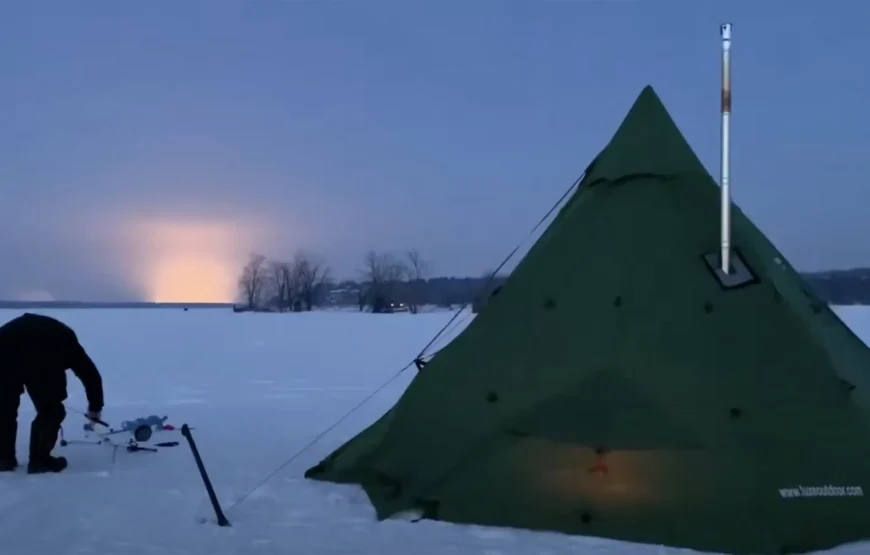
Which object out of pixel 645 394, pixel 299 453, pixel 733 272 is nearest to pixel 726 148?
pixel 733 272

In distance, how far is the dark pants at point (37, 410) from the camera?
677 centimetres

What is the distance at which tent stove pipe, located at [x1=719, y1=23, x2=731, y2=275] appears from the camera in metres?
5.56

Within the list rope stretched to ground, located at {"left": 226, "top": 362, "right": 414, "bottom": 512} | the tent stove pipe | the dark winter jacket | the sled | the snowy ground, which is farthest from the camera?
the sled

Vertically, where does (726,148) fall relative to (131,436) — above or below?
above

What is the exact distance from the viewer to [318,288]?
105 m

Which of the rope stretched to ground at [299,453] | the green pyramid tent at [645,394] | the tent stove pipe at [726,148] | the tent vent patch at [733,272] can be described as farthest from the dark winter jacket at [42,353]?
the tent stove pipe at [726,148]

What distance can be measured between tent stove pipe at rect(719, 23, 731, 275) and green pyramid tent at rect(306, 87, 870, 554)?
155 millimetres

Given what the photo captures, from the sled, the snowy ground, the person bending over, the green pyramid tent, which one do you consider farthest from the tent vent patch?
the sled

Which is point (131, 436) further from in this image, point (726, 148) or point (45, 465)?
point (726, 148)

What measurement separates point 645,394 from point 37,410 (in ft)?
16.8

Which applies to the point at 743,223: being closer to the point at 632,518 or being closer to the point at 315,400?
the point at 632,518

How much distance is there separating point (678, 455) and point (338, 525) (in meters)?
2.29

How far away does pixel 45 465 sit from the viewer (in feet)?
22.2

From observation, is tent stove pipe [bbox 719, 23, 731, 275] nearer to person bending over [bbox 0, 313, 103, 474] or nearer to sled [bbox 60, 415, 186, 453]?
person bending over [bbox 0, 313, 103, 474]
